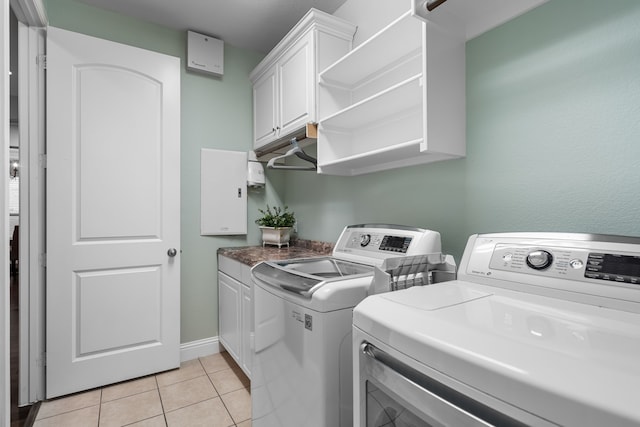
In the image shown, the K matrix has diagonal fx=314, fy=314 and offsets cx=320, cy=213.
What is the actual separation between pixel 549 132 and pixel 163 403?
8.02 ft

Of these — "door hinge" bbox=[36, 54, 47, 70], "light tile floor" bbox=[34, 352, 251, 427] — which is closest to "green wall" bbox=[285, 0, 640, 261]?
"light tile floor" bbox=[34, 352, 251, 427]

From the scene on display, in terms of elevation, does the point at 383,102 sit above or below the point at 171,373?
above

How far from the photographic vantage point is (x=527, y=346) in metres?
0.56

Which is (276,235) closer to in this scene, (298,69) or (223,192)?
(223,192)

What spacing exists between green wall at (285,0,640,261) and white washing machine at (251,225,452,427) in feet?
0.96

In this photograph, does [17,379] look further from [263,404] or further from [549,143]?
[549,143]

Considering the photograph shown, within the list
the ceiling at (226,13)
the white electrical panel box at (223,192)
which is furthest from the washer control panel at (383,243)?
the ceiling at (226,13)

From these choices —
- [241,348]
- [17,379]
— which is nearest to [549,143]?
[241,348]

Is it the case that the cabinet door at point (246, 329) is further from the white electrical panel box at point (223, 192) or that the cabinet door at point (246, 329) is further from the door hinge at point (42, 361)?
the door hinge at point (42, 361)

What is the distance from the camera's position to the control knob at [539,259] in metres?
0.91

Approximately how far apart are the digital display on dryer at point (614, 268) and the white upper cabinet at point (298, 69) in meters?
1.53

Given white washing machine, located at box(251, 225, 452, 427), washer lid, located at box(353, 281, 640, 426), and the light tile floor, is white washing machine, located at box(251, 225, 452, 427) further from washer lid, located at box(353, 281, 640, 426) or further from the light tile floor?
the light tile floor

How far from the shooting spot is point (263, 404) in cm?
142

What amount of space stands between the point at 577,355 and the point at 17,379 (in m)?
2.90
